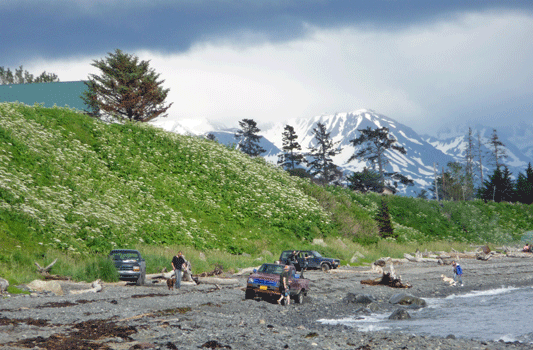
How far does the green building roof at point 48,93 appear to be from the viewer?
196 feet

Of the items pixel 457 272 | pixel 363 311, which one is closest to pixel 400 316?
pixel 363 311

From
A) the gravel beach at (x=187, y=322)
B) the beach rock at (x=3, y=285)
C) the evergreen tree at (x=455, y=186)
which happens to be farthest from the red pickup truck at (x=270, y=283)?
the evergreen tree at (x=455, y=186)

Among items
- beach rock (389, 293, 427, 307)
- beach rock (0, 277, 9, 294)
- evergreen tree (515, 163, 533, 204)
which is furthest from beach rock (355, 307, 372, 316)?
evergreen tree (515, 163, 533, 204)

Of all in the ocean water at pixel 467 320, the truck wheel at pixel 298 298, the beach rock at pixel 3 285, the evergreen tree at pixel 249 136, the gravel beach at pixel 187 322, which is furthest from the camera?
the evergreen tree at pixel 249 136

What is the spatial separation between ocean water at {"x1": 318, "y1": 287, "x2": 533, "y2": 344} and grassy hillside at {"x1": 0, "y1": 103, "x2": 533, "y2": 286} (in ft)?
52.0

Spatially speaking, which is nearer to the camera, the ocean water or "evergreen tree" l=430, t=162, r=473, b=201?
the ocean water

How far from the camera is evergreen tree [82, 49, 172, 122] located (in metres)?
52.9

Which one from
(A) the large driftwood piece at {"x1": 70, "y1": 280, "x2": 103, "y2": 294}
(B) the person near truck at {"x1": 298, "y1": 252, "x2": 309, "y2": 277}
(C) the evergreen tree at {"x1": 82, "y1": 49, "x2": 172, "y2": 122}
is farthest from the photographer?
(C) the evergreen tree at {"x1": 82, "y1": 49, "x2": 172, "y2": 122}

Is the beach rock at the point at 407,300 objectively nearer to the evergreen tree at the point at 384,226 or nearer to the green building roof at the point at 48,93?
the evergreen tree at the point at 384,226

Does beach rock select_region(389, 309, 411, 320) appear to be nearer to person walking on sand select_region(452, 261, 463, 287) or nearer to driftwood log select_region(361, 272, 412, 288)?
driftwood log select_region(361, 272, 412, 288)

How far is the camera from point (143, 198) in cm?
3709

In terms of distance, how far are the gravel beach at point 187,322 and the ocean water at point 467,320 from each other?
4.44 feet

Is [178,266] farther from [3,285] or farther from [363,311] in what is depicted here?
[363,311]

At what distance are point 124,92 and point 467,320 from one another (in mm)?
45047
